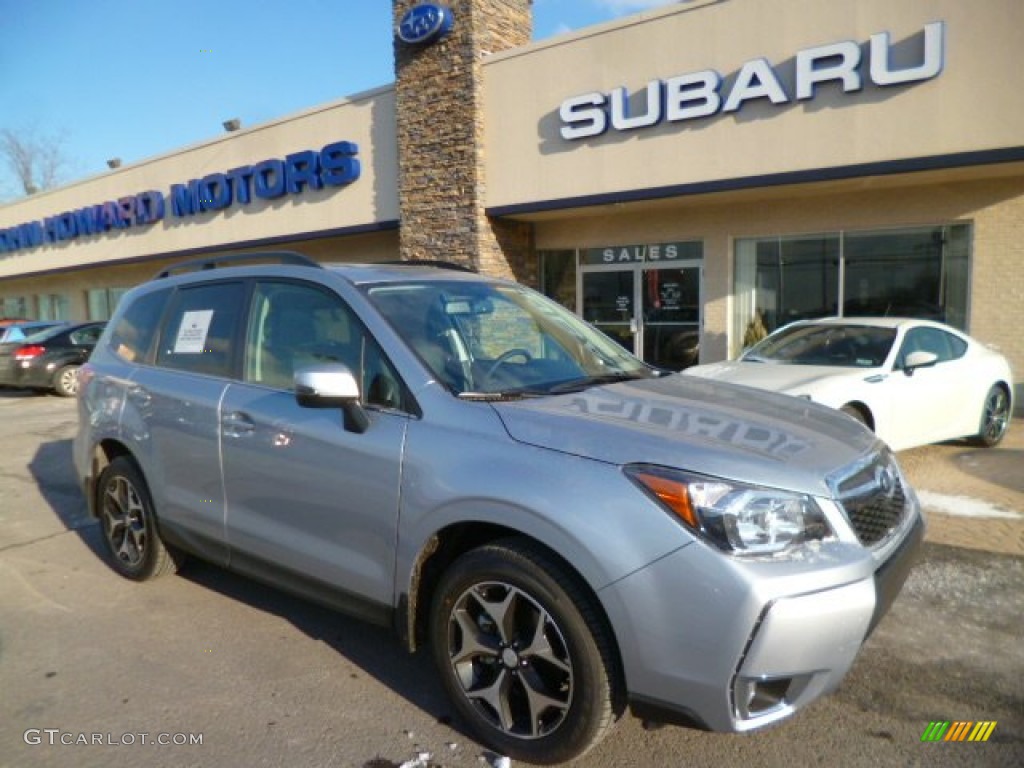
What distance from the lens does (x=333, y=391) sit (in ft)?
9.13

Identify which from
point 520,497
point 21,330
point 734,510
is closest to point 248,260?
point 520,497

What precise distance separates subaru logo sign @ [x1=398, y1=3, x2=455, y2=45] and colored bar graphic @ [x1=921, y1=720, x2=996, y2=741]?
473 inches

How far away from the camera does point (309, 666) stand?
3.31 metres

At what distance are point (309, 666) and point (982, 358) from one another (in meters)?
7.20

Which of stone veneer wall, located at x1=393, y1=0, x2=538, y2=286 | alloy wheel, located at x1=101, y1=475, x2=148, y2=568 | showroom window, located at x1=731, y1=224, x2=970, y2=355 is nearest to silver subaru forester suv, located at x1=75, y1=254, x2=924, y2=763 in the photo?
alloy wheel, located at x1=101, y1=475, x2=148, y2=568

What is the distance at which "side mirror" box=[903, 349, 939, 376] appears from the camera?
6.34 m

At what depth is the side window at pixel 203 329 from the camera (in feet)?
12.2

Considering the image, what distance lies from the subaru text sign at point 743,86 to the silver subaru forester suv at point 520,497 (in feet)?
23.5

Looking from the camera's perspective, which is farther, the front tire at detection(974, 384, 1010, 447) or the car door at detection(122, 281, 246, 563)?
the front tire at detection(974, 384, 1010, 447)

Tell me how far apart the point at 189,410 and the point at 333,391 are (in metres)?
1.33

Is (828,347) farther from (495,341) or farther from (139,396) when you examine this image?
(139,396)

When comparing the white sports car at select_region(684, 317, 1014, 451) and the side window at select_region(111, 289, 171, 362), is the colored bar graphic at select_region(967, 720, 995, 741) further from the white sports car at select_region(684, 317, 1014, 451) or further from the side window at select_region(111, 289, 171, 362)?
the side window at select_region(111, 289, 171, 362)

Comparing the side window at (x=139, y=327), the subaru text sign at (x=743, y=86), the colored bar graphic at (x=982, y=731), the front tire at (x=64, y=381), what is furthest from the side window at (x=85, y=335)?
the colored bar graphic at (x=982, y=731)

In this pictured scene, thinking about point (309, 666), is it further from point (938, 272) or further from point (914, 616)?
point (938, 272)
